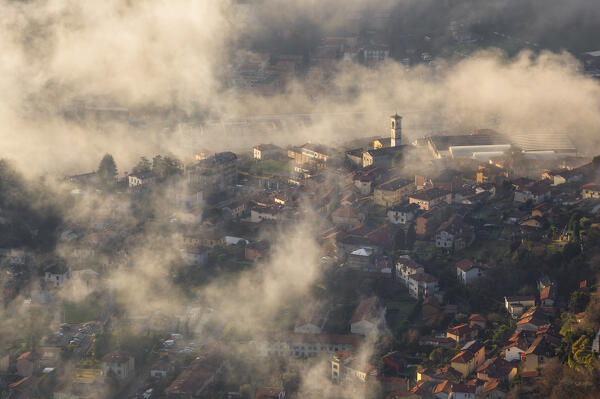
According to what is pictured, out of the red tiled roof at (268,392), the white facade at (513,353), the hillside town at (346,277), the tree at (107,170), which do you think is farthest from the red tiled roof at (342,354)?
the tree at (107,170)

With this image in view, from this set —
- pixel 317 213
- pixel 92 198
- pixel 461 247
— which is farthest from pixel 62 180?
pixel 461 247

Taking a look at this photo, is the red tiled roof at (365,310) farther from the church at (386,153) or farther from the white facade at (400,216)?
the church at (386,153)

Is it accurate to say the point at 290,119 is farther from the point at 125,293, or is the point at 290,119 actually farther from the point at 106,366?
the point at 106,366

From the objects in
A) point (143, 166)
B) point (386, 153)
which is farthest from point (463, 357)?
point (143, 166)

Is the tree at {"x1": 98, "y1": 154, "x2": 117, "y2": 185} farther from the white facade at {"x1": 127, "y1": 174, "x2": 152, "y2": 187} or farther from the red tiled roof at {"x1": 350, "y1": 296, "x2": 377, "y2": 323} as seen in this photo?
the red tiled roof at {"x1": 350, "y1": 296, "x2": 377, "y2": 323}

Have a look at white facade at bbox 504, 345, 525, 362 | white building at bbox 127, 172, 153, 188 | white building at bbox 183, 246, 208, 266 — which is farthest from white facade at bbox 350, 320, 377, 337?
white building at bbox 127, 172, 153, 188

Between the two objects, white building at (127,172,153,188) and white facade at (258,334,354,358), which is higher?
white building at (127,172,153,188)

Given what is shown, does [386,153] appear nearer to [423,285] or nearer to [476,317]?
[423,285]
